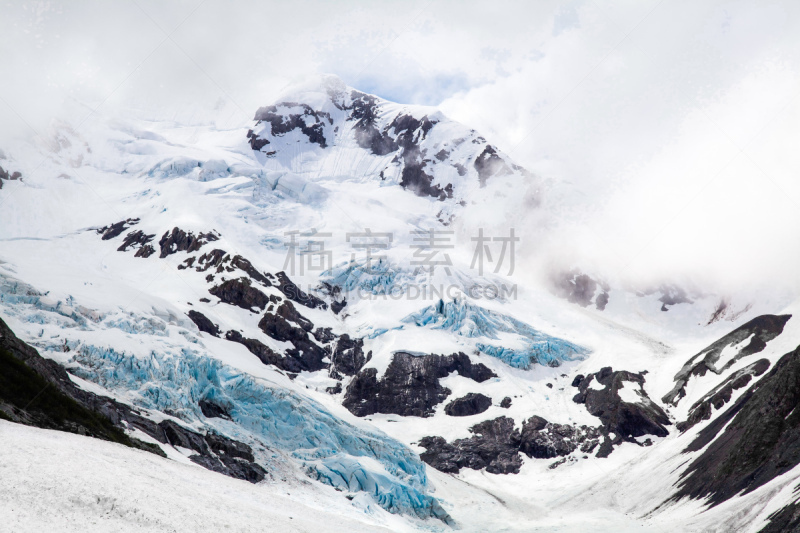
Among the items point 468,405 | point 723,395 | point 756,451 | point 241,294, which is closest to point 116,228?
point 241,294

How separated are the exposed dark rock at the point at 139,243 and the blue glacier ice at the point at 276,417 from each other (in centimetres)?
9070

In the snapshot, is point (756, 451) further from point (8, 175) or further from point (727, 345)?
point (8, 175)

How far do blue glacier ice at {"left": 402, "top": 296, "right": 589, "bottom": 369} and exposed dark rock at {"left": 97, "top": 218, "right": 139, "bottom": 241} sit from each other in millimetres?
81555

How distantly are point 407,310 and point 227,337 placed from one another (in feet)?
151

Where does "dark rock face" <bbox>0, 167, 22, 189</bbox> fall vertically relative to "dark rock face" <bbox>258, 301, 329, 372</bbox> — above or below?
above

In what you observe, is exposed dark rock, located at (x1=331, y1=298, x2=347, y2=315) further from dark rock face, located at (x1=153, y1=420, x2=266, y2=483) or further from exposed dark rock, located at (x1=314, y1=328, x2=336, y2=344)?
dark rock face, located at (x1=153, y1=420, x2=266, y2=483)

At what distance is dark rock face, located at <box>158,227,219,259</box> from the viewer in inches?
5728

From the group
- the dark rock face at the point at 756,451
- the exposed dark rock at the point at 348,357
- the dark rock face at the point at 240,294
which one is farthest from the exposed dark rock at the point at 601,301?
the dark rock face at the point at 756,451

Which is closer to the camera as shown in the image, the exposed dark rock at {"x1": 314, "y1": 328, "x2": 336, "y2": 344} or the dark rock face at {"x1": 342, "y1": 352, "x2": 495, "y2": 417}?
the dark rock face at {"x1": 342, "y1": 352, "x2": 495, "y2": 417}

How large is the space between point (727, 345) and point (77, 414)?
114 meters

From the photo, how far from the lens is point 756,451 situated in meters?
51.3

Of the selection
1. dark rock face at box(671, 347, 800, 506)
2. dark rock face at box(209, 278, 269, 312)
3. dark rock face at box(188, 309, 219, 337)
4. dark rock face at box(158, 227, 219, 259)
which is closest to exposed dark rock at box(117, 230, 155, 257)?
dark rock face at box(158, 227, 219, 259)

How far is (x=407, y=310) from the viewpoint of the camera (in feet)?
464

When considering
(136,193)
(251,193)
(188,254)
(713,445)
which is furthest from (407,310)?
(136,193)
